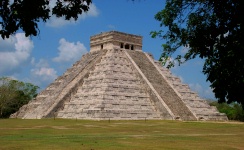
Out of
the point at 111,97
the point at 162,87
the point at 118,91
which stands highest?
the point at 162,87

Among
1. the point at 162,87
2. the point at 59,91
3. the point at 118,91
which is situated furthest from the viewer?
the point at 162,87

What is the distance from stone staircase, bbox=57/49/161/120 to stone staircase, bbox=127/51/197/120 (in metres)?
1.60

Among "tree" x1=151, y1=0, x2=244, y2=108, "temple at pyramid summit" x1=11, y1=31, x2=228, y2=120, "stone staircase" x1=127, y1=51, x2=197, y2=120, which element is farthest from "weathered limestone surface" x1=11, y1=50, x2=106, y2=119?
"tree" x1=151, y1=0, x2=244, y2=108

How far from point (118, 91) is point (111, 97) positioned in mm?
1784

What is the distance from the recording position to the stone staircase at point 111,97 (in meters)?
38.9

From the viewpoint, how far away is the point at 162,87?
45.6m

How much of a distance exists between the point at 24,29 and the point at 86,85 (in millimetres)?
36793

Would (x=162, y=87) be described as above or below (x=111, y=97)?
above

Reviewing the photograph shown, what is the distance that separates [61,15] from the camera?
9.52 metres

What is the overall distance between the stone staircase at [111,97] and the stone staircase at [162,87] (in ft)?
5.24

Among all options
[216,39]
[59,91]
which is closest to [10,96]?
[59,91]

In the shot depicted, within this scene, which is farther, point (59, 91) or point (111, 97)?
point (59, 91)

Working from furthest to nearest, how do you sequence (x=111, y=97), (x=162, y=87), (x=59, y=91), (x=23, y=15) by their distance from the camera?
(x=162, y=87), (x=59, y=91), (x=111, y=97), (x=23, y=15)

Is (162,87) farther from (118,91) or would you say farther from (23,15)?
(23,15)
